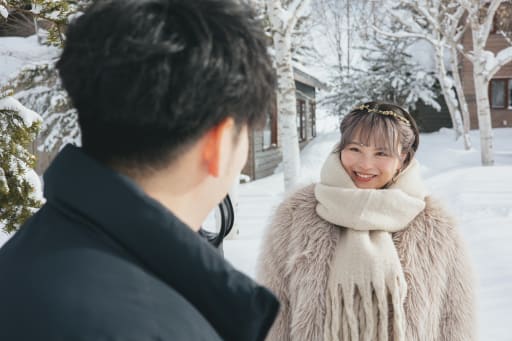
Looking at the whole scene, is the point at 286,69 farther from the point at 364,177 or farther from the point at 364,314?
the point at 364,314

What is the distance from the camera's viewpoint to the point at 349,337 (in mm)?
2244

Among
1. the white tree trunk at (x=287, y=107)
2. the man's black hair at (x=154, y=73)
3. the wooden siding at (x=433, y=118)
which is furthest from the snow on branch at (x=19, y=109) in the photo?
the wooden siding at (x=433, y=118)

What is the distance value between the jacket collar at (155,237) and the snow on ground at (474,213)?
186 cm

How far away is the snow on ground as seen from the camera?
4.51 meters

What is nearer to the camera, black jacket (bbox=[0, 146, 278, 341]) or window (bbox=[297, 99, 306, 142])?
black jacket (bbox=[0, 146, 278, 341])

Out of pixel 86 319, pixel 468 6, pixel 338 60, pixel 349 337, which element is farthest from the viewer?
pixel 338 60

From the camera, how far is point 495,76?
24.0 metres

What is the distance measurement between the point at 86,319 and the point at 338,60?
4171 cm

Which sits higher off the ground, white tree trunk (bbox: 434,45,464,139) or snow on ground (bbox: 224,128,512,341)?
white tree trunk (bbox: 434,45,464,139)

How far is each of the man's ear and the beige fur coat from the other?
1537 millimetres

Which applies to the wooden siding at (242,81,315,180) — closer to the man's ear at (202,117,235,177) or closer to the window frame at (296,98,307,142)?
the window frame at (296,98,307,142)

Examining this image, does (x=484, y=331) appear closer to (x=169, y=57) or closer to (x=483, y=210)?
(x=169, y=57)

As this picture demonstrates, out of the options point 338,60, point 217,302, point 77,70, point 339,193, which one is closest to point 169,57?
point 77,70

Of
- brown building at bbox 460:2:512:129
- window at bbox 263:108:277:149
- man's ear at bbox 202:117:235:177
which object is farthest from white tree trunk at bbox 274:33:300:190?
brown building at bbox 460:2:512:129
